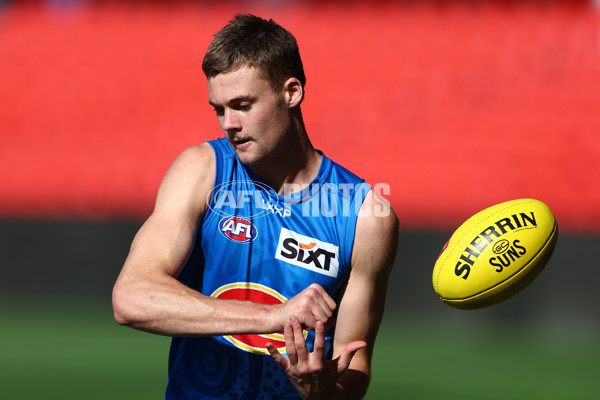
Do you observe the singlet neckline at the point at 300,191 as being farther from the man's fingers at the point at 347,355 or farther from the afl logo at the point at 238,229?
the man's fingers at the point at 347,355

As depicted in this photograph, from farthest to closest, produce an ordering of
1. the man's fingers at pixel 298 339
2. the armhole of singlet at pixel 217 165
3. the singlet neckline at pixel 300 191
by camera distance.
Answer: the singlet neckline at pixel 300 191 < the armhole of singlet at pixel 217 165 < the man's fingers at pixel 298 339

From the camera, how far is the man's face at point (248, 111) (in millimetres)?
3025

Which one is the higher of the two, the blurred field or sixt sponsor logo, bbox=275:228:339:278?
sixt sponsor logo, bbox=275:228:339:278

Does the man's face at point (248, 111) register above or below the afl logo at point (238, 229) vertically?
above

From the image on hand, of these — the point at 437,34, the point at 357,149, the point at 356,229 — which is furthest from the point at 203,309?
the point at 437,34

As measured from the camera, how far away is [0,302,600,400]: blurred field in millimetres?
7059

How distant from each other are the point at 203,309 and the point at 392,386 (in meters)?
5.07

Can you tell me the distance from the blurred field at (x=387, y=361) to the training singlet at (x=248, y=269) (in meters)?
3.77

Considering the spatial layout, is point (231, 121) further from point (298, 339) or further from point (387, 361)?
point (387, 361)

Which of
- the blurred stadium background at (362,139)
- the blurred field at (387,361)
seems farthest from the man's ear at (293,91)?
the blurred stadium background at (362,139)

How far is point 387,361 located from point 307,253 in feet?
17.4

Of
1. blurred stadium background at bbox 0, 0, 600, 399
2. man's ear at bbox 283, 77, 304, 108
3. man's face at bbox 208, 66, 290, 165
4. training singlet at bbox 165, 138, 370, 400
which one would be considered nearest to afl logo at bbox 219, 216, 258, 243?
training singlet at bbox 165, 138, 370, 400

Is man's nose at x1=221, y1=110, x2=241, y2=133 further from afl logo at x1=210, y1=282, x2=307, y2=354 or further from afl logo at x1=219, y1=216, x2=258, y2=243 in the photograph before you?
afl logo at x1=210, y1=282, x2=307, y2=354

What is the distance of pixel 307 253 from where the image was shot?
10.6ft
